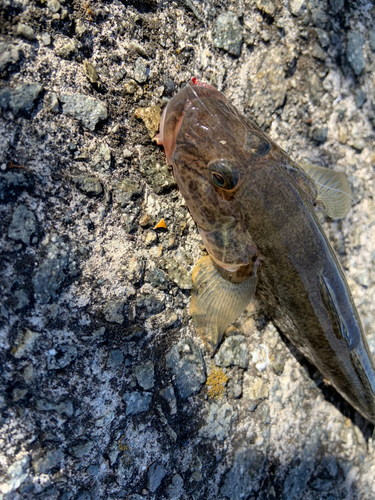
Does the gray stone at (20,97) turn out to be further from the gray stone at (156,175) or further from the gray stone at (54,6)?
the gray stone at (156,175)

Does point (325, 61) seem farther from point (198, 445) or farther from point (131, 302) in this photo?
point (198, 445)

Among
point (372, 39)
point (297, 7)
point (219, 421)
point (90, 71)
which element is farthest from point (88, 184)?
point (372, 39)

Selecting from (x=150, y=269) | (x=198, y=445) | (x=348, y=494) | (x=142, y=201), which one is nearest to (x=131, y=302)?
(x=150, y=269)

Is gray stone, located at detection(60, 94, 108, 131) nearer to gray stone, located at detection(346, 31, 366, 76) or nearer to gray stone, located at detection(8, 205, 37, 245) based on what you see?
gray stone, located at detection(8, 205, 37, 245)

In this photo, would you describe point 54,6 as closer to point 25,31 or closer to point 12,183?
point 25,31

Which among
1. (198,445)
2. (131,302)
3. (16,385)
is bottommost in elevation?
(198,445)

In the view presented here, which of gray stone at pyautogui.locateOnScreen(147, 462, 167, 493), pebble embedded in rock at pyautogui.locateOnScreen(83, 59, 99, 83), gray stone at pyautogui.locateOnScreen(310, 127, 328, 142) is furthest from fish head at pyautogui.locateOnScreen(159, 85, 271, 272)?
gray stone at pyautogui.locateOnScreen(147, 462, 167, 493)
